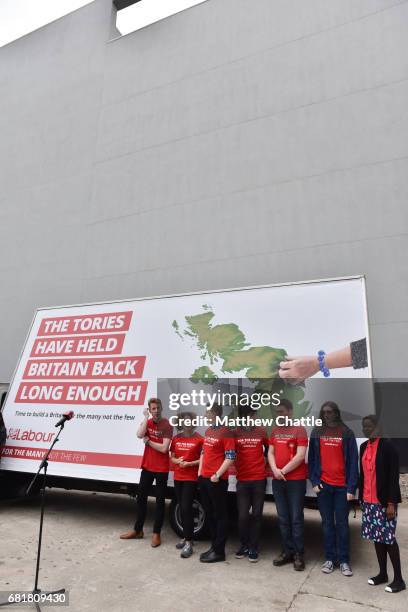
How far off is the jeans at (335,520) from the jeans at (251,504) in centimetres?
65

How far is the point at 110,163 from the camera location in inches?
554

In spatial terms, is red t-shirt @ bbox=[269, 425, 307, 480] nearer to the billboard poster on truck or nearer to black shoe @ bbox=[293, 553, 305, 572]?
the billboard poster on truck

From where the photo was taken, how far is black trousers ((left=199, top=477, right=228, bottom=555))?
15.7 ft

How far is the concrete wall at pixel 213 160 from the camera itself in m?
10.5

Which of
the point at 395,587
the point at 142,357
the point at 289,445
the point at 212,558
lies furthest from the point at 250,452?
the point at 142,357

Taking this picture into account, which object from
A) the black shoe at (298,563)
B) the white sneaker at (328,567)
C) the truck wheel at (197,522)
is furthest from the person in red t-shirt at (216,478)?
the white sneaker at (328,567)

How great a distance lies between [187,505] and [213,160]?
32.4ft

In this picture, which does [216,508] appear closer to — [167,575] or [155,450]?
[167,575]

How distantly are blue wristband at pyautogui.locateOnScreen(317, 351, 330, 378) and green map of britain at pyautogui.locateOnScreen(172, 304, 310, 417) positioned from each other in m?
0.31

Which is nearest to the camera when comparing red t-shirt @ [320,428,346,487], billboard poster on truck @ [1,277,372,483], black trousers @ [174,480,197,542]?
red t-shirt @ [320,428,346,487]

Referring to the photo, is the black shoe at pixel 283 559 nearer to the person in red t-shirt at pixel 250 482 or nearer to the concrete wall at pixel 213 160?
the person in red t-shirt at pixel 250 482

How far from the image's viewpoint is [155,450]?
5.49m

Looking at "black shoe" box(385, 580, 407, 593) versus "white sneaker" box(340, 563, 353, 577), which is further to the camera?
"white sneaker" box(340, 563, 353, 577)

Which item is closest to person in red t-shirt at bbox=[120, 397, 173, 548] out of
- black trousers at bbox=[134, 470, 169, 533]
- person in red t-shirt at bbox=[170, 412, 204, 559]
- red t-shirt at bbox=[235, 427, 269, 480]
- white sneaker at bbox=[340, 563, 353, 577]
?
black trousers at bbox=[134, 470, 169, 533]
